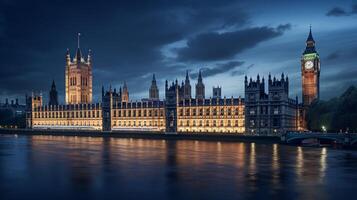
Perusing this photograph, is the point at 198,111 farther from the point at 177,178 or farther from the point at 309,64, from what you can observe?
the point at 177,178

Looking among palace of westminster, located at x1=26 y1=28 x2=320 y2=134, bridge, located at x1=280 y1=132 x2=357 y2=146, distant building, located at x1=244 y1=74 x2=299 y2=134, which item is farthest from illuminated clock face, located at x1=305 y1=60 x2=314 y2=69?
bridge, located at x1=280 y1=132 x2=357 y2=146

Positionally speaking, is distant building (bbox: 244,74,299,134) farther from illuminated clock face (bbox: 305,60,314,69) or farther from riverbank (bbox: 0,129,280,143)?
illuminated clock face (bbox: 305,60,314,69)

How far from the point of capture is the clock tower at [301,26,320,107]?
165250 mm

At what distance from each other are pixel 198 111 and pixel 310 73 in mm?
54485

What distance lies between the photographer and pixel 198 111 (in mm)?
144375

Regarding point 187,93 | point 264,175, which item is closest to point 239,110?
point 187,93

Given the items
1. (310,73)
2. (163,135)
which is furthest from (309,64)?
(163,135)

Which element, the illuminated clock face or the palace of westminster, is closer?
the palace of westminster

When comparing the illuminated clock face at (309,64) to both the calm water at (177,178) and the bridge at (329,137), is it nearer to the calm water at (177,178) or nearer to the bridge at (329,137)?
the bridge at (329,137)

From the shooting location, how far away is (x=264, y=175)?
161ft

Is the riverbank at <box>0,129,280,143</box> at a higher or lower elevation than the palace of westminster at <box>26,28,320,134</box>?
lower

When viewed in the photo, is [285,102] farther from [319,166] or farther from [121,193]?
[121,193]

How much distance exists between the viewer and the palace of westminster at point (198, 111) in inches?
4988

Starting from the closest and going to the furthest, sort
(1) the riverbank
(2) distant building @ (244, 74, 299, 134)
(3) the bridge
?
(3) the bridge → (1) the riverbank → (2) distant building @ (244, 74, 299, 134)
